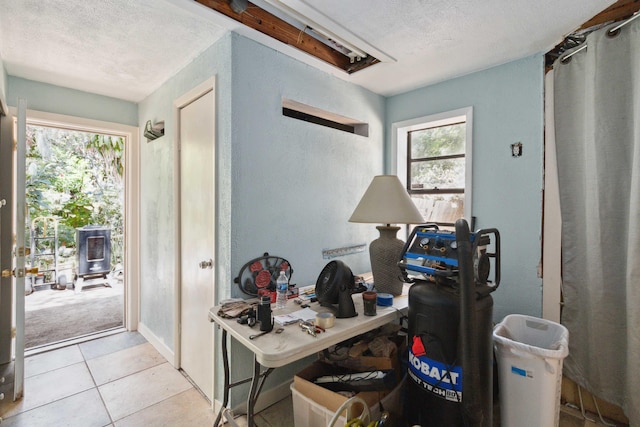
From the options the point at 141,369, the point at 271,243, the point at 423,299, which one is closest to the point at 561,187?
the point at 423,299

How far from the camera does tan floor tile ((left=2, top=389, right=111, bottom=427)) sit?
186cm

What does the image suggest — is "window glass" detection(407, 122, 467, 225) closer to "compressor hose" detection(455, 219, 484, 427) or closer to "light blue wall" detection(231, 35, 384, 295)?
"light blue wall" detection(231, 35, 384, 295)

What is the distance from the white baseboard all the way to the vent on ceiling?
2287mm

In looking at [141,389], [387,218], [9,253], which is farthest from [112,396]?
[387,218]

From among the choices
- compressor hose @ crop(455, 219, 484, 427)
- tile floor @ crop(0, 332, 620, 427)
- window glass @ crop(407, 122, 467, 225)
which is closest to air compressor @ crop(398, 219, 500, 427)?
compressor hose @ crop(455, 219, 484, 427)

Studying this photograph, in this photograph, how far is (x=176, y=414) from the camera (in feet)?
6.43

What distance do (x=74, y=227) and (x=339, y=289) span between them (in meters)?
6.19

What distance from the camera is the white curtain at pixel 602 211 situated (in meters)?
1.61

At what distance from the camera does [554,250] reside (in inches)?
79.3

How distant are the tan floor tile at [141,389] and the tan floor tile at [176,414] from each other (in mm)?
64

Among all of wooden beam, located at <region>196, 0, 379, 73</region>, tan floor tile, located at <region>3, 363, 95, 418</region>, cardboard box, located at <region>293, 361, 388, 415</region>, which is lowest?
tan floor tile, located at <region>3, 363, 95, 418</region>

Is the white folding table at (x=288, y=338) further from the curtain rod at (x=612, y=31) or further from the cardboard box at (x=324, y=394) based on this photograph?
the curtain rod at (x=612, y=31)

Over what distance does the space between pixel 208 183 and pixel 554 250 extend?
245cm

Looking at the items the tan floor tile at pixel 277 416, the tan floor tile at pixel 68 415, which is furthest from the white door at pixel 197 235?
the tan floor tile at pixel 68 415
